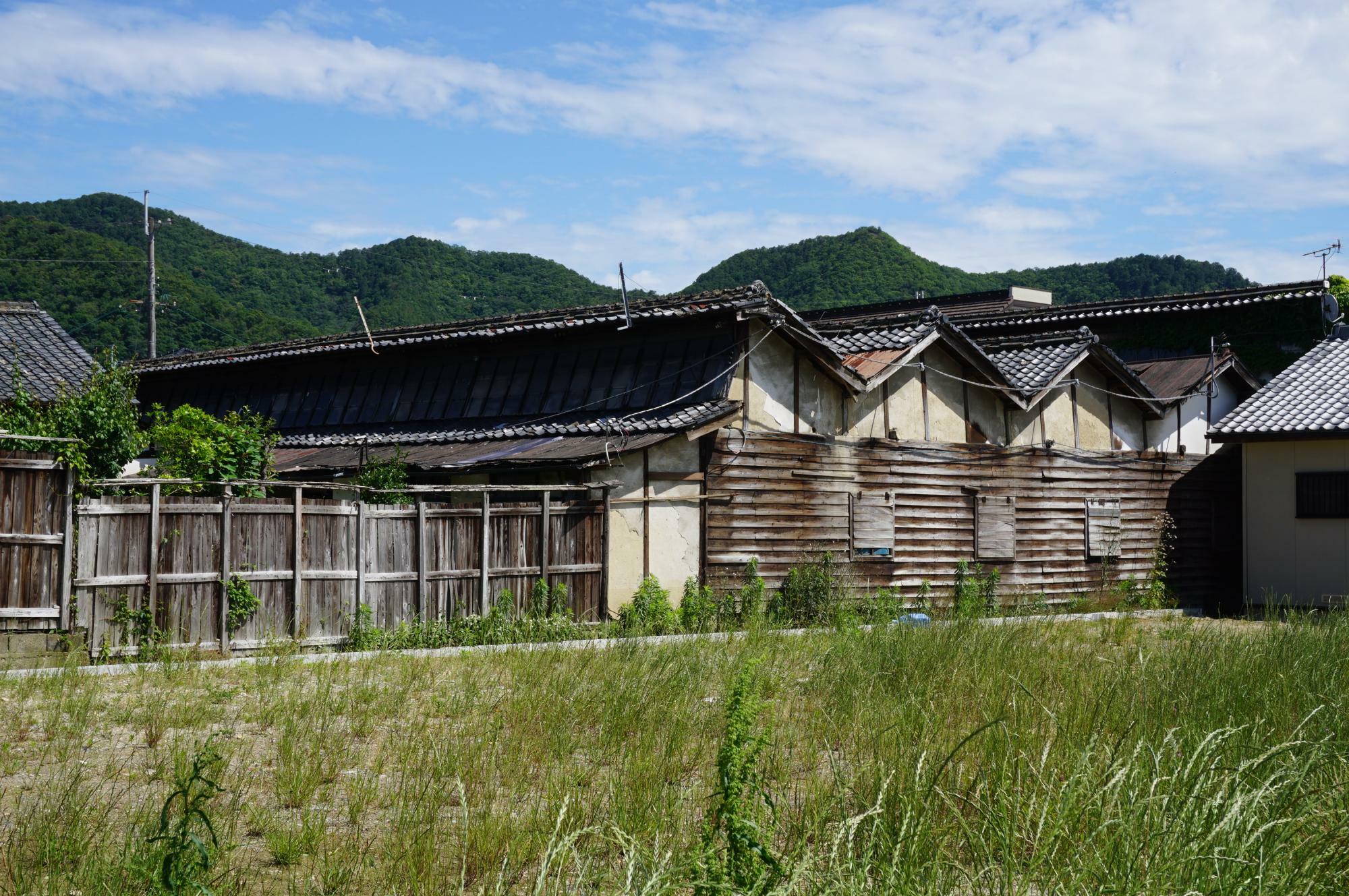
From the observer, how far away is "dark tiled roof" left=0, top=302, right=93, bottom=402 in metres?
23.7

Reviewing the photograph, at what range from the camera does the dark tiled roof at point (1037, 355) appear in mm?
23047

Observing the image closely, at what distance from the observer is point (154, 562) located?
1323 centimetres

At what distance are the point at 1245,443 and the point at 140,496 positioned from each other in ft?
65.9

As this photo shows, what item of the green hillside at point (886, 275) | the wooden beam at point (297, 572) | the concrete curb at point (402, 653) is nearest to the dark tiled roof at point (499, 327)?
the concrete curb at point (402, 653)

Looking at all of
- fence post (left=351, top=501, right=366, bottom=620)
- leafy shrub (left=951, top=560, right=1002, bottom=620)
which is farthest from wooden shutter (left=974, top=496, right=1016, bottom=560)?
fence post (left=351, top=501, right=366, bottom=620)

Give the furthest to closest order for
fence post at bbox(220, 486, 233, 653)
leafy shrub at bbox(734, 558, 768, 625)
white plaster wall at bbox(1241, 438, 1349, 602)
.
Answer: white plaster wall at bbox(1241, 438, 1349, 602) < leafy shrub at bbox(734, 558, 768, 625) < fence post at bbox(220, 486, 233, 653)

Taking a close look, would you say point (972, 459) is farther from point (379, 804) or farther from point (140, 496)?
point (379, 804)

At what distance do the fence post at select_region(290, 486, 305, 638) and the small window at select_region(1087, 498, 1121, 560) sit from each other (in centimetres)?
1574

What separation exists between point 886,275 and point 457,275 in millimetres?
A: 19891

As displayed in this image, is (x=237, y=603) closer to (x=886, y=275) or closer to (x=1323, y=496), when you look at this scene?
(x=1323, y=496)

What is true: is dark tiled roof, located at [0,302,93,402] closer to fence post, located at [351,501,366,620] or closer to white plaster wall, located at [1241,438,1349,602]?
fence post, located at [351,501,366,620]

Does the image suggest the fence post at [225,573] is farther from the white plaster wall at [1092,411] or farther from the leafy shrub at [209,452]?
the white plaster wall at [1092,411]

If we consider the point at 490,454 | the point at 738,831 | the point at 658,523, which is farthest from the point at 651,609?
the point at 738,831

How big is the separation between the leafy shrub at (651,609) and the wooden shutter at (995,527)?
289 inches
